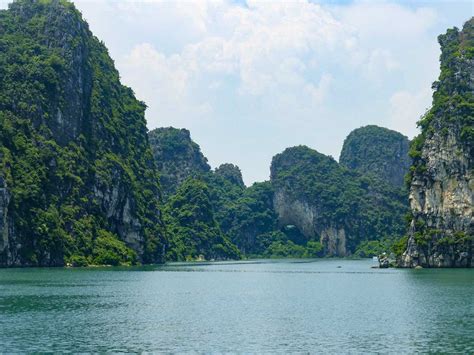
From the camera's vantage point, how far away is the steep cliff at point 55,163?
154125 millimetres

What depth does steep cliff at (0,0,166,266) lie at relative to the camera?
154 meters

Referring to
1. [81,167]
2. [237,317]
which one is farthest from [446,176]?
[237,317]

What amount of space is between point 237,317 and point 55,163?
387ft

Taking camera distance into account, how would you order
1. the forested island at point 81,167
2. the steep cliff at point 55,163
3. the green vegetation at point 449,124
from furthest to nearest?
the steep cliff at point 55,163 → the forested island at point 81,167 → the green vegetation at point 449,124

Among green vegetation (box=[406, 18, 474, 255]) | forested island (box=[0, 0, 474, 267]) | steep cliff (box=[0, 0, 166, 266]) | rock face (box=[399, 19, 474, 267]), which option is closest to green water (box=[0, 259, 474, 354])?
rock face (box=[399, 19, 474, 267])

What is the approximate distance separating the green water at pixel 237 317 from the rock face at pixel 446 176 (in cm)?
4244

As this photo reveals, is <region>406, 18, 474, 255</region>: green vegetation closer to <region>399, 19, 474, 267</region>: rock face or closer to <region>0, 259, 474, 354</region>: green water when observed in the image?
<region>399, 19, 474, 267</region>: rock face

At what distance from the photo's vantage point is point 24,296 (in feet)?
258

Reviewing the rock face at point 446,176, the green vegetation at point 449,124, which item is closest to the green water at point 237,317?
the rock face at point 446,176

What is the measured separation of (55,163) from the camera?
172 metres

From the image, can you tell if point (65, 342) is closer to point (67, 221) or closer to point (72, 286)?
point (72, 286)

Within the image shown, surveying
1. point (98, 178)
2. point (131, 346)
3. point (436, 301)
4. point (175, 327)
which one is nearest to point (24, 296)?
point (175, 327)

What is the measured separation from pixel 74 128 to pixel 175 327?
456 ft

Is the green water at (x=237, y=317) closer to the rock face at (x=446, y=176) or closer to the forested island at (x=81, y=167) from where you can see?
the rock face at (x=446, y=176)
